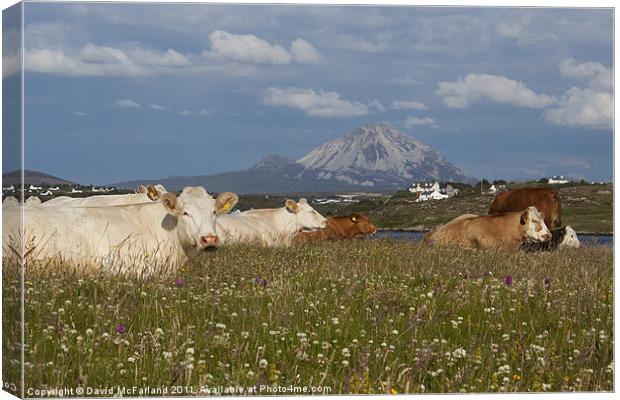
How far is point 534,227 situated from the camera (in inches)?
741

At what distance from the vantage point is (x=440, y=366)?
8.92m

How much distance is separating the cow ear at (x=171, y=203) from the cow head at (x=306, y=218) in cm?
1045

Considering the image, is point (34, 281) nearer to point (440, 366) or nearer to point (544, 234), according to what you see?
point (440, 366)

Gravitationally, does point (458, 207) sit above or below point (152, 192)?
below

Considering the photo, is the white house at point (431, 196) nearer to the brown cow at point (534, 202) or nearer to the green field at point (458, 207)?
the green field at point (458, 207)

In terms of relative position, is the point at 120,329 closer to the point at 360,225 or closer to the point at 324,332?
the point at 324,332

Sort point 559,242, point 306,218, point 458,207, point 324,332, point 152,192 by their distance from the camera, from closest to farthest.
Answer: point 324,332 → point 152,192 → point 458,207 → point 559,242 → point 306,218

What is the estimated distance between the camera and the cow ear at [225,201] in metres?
13.1

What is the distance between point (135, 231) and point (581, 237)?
5.36m

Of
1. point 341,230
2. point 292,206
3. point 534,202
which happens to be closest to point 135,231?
point 534,202

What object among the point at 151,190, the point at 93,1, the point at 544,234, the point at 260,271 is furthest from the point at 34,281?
the point at 544,234

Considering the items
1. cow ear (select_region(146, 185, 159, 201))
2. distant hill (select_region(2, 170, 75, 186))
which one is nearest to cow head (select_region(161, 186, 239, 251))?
cow ear (select_region(146, 185, 159, 201))

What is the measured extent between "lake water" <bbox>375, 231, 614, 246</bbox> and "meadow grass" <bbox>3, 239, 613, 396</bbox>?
0.50 ft

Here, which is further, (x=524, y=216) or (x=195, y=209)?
(x=524, y=216)
